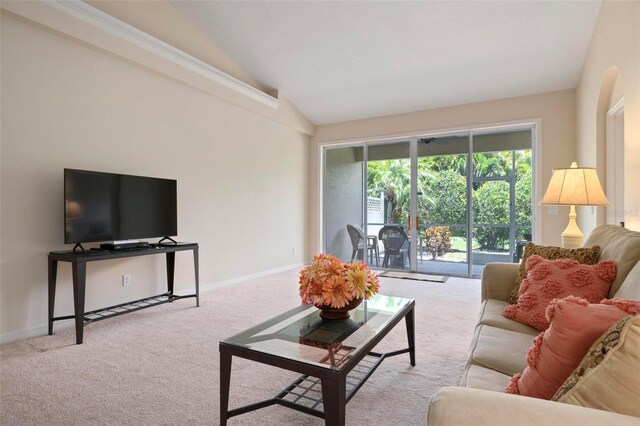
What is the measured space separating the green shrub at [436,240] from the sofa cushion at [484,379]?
459 cm

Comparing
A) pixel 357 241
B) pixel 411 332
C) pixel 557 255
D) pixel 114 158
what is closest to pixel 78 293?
pixel 114 158

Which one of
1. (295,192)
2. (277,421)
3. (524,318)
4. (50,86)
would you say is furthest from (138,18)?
(524,318)

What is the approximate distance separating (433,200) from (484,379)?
4.79 m

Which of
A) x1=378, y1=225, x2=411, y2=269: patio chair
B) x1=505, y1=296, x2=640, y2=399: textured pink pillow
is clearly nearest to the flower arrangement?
x1=505, y1=296, x2=640, y2=399: textured pink pillow

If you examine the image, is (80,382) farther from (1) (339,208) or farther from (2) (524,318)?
(1) (339,208)

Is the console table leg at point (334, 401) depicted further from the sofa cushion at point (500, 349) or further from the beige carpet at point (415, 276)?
the beige carpet at point (415, 276)

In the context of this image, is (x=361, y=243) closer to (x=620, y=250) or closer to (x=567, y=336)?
(x=620, y=250)

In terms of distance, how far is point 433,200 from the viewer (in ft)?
19.1

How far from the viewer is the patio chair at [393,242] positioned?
6086 millimetres

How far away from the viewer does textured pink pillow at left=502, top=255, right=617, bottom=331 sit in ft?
5.70

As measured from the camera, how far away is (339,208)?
6.68m

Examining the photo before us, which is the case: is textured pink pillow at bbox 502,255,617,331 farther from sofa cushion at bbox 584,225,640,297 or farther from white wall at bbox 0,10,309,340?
white wall at bbox 0,10,309,340

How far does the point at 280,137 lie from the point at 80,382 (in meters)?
4.53

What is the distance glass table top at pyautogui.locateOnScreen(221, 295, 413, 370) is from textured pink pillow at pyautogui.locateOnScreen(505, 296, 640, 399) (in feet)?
2.28
